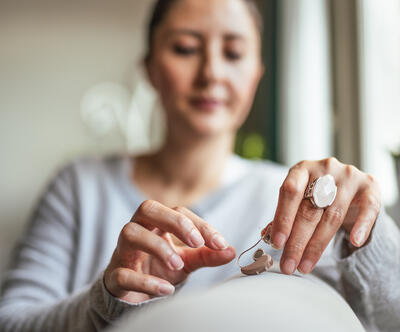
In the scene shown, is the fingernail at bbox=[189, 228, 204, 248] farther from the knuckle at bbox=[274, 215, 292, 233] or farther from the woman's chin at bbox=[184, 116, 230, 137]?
the woman's chin at bbox=[184, 116, 230, 137]

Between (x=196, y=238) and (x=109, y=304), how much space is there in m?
0.10

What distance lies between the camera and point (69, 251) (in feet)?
2.60

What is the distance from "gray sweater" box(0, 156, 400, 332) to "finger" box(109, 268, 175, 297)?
1cm

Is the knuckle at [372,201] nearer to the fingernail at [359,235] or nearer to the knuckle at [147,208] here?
the fingernail at [359,235]

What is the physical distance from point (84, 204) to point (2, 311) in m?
0.27

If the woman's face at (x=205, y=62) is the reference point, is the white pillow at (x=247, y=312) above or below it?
below

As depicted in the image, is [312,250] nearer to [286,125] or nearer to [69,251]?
[69,251]

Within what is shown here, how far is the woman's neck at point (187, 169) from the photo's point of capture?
0.92 metres

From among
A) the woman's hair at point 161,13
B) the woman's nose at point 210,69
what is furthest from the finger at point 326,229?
the woman's hair at point 161,13

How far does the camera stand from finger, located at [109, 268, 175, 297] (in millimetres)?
371

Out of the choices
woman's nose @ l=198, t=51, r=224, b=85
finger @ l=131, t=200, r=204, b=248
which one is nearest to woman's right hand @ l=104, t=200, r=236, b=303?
finger @ l=131, t=200, r=204, b=248

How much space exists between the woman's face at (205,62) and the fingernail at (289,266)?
498 mm

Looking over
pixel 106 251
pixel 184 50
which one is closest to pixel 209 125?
pixel 184 50

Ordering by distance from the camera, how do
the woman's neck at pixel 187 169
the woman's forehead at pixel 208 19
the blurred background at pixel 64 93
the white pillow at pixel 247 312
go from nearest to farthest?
the white pillow at pixel 247 312 → the woman's forehead at pixel 208 19 → the woman's neck at pixel 187 169 → the blurred background at pixel 64 93
